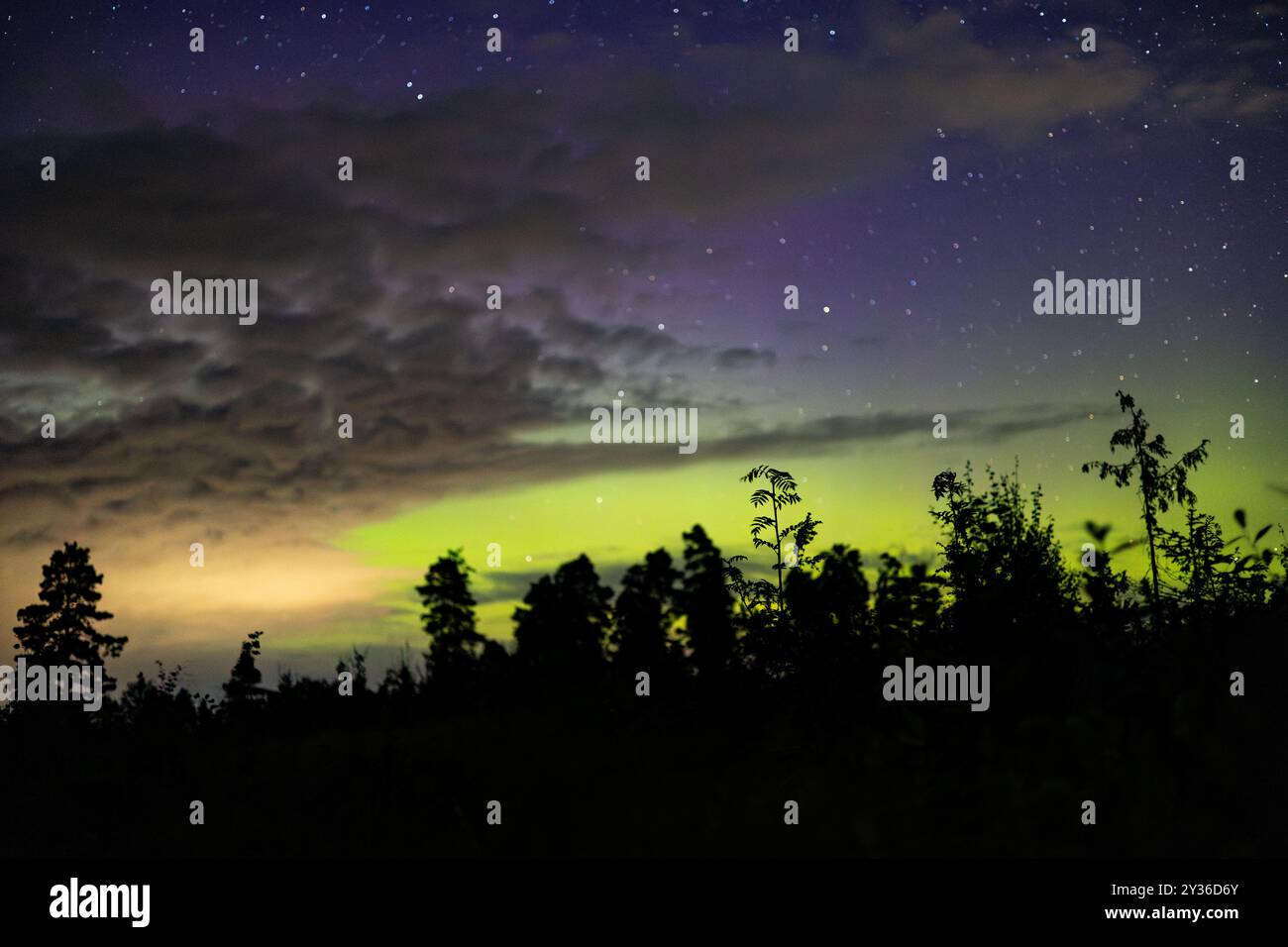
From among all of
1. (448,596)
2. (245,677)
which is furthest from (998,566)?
(448,596)

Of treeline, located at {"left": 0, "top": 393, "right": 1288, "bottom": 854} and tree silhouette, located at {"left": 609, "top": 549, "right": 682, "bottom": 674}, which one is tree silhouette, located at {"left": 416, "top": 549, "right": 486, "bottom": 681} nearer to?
tree silhouette, located at {"left": 609, "top": 549, "right": 682, "bottom": 674}

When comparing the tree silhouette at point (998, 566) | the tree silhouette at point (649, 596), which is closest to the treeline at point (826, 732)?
the tree silhouette at point (998, 566)

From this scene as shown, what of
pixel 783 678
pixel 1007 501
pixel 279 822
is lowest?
pixel 279 822

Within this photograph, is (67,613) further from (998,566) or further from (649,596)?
(998,566)

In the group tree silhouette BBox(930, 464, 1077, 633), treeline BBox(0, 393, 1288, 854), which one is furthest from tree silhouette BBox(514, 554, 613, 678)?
tree silhouette BBox(930, 464, 1077, 633)

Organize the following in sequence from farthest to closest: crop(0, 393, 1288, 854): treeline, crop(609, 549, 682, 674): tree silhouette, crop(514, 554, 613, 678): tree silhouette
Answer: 1. crop(609, 549, 682, 674): tree silhouette
2. crop(514, 554, 613, 678): tree silhouette
3. crop(0, 393, 1288, 854): treeline

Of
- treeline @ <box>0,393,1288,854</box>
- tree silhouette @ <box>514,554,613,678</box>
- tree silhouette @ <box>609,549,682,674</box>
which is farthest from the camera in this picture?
tree silhouette @ <box>609,549,682,674</box>

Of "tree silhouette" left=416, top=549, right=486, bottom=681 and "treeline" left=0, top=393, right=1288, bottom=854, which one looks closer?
"treeline" left=0, top=393, right=1288, bottom=854

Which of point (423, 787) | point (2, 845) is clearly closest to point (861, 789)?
point (423, 787)
